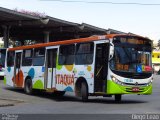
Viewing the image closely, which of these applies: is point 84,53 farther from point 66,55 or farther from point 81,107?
point 81,107

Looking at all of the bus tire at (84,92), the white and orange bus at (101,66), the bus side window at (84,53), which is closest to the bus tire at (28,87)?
the white and orange bus at (101,66)

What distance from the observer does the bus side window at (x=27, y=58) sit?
2527 centimetres

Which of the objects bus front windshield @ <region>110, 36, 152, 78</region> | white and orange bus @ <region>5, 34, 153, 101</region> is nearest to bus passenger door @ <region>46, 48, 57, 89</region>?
white and orange bus @ <region>5, 34, 153, 101</region>

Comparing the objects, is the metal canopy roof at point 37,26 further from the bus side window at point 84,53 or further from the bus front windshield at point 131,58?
the bus front windshield at point 131,58

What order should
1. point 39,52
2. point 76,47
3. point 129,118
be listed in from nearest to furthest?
point 129,118 → point 76,47 → point 39,52

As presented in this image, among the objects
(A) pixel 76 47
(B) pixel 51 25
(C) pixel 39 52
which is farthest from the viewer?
(B) pixel 51 25

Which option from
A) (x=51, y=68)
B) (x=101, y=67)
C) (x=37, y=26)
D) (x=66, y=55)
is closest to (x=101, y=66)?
(x=101, y=67)

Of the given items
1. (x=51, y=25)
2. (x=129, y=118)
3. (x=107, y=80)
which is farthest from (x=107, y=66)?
(x=51, y=25)

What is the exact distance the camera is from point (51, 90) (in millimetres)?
22703

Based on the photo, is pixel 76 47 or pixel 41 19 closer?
pixel 76 47

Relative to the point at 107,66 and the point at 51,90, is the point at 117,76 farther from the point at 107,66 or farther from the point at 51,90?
the point at 51,90

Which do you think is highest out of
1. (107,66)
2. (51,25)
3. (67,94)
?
(51,25)

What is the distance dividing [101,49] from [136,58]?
1513mm

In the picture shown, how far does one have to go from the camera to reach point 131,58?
62.2 ft
